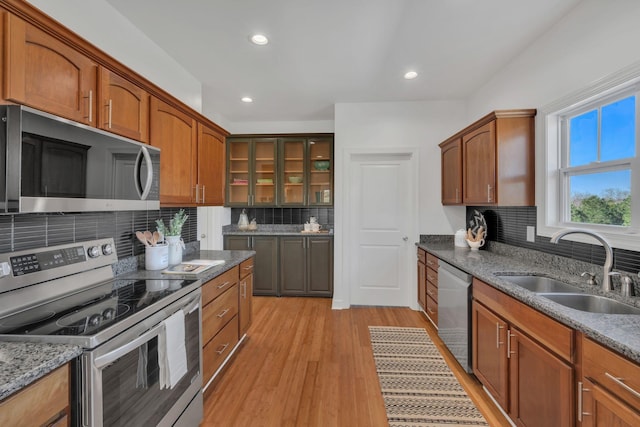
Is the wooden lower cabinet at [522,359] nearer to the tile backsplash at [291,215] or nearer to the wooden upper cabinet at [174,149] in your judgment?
the wooden upper cabinet at [174,149]

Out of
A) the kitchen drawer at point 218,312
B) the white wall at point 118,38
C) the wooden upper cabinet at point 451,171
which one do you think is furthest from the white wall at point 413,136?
the white wall at point 118,38

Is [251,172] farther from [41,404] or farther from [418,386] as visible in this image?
[41,404]

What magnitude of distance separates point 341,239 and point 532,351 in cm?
241

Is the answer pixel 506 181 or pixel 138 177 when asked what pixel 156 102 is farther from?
pixel 506 181

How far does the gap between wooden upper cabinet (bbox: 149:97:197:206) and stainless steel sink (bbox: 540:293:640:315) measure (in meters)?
2.49

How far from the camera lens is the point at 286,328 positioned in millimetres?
3105

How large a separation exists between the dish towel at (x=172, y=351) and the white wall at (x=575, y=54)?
290 cm

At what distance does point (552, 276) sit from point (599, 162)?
32.8 inches

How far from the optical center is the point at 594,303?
1540 mm

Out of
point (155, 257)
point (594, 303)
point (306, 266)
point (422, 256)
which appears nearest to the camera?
point (594, 303)

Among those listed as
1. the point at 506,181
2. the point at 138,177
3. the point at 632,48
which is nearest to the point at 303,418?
the point at 138,177

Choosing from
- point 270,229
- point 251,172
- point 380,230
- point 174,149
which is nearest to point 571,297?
point 380,230

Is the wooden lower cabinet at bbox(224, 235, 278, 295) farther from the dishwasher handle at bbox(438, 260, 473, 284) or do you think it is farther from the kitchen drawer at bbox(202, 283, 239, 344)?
the dishwasher handle at bbox(438, 260, 473, 284)

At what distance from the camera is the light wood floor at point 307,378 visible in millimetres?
1816
